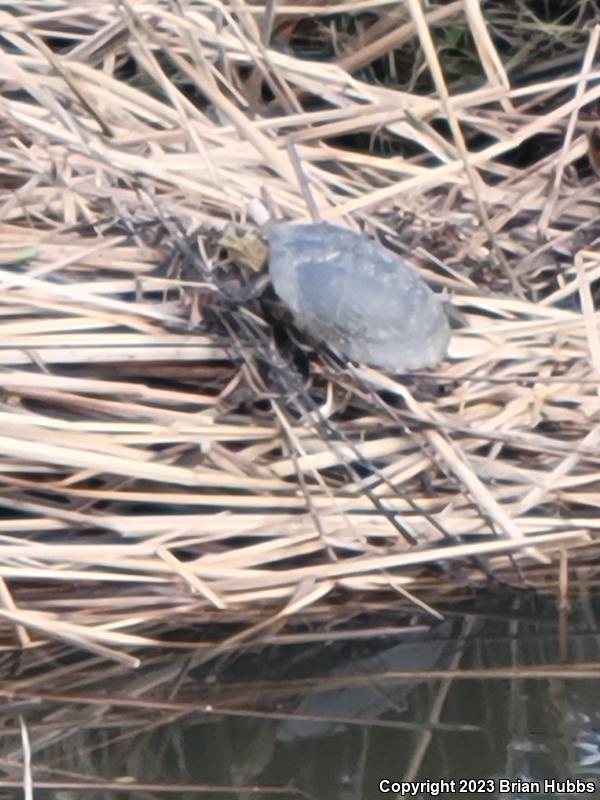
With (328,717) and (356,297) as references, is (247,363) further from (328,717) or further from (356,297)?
(328,717)

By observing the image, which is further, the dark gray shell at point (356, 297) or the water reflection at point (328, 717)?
the dark gray shell at point (356, 297)

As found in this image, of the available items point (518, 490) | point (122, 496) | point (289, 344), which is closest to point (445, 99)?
point (289, 344)

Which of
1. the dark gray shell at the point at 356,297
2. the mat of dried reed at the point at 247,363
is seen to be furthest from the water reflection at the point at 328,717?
the dark gray shell at the point at 356,297

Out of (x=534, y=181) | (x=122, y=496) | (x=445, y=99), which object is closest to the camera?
(x=122, y=496)

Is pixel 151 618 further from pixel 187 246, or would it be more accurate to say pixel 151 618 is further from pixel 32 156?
pixel 32 156

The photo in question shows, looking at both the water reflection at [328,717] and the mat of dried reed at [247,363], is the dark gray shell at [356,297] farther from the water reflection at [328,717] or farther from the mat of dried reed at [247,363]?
the water reflection at [328,717]

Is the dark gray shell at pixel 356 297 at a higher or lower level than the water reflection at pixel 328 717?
higher

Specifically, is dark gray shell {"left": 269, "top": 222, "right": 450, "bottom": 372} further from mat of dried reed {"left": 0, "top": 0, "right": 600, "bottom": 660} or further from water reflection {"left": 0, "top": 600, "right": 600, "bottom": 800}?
water reflection {"left": 0, "top": 600, "right": 600, "bottom": 800}

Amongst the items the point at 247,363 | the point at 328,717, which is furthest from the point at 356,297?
the point at 328,717
